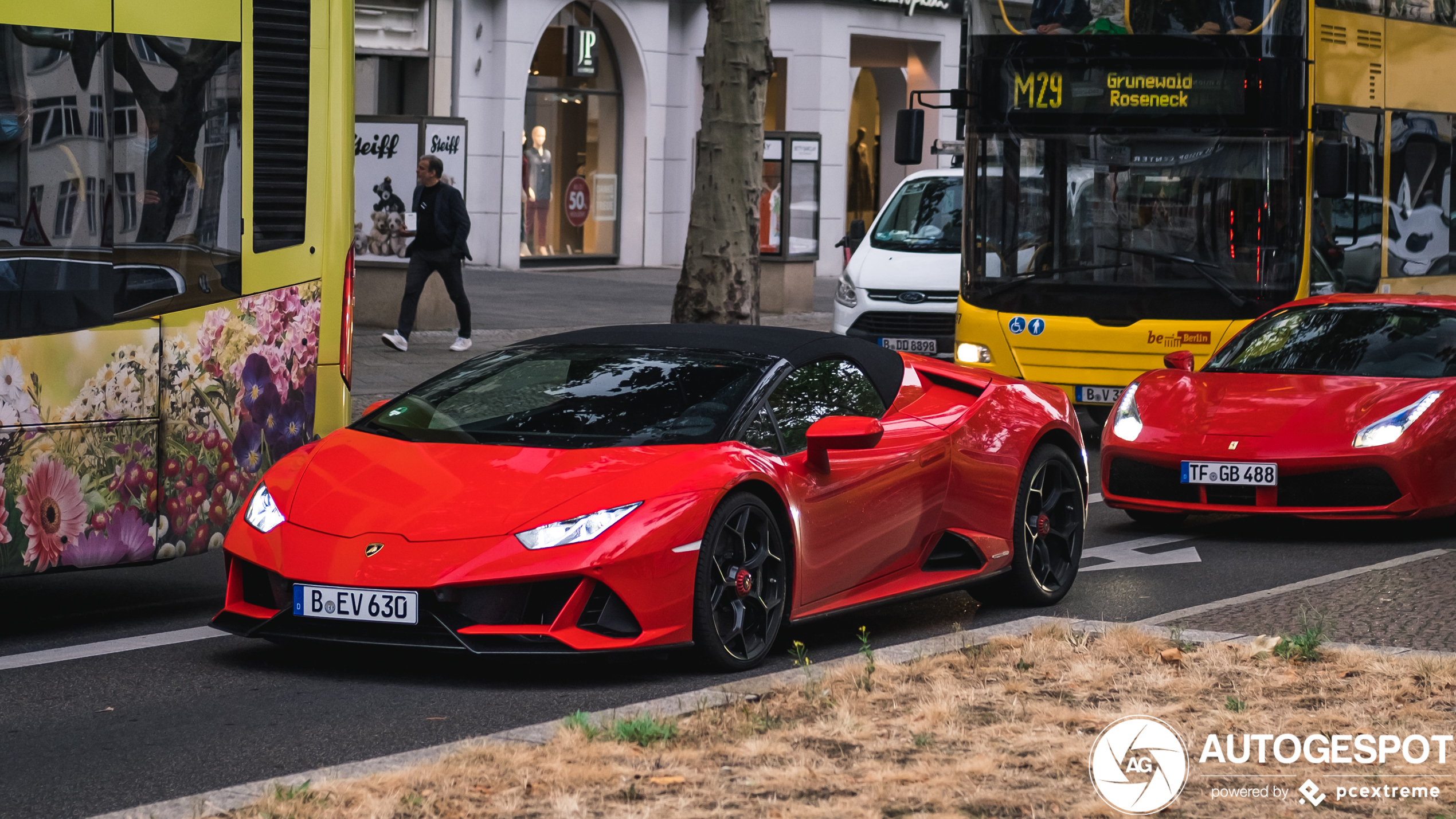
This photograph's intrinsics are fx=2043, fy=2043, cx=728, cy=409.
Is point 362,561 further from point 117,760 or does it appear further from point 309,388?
point 309,388

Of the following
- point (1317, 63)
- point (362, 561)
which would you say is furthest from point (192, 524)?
point (1317, 63)

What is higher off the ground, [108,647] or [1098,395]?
[1098,395]

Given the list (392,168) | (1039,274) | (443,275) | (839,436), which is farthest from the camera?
(392,168)

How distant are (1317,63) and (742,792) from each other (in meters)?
10.5

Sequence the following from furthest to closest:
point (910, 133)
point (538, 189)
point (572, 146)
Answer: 1. point (572, 146)
2. point (538, 189)
3. point (910, 133)

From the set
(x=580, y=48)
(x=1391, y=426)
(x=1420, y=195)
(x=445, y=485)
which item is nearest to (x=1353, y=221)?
(x=1420, y=195)

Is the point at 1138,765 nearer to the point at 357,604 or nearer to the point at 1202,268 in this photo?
the point at 357,604

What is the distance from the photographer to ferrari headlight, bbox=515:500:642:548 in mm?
6473

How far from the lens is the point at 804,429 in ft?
24.4

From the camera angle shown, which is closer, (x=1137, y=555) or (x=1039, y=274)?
(x=1137, y=555)

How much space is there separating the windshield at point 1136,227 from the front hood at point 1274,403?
286 centimetres

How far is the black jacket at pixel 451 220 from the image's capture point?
19141 millimetres

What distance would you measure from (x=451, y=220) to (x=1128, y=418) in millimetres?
9515

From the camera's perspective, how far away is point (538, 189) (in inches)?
1303
